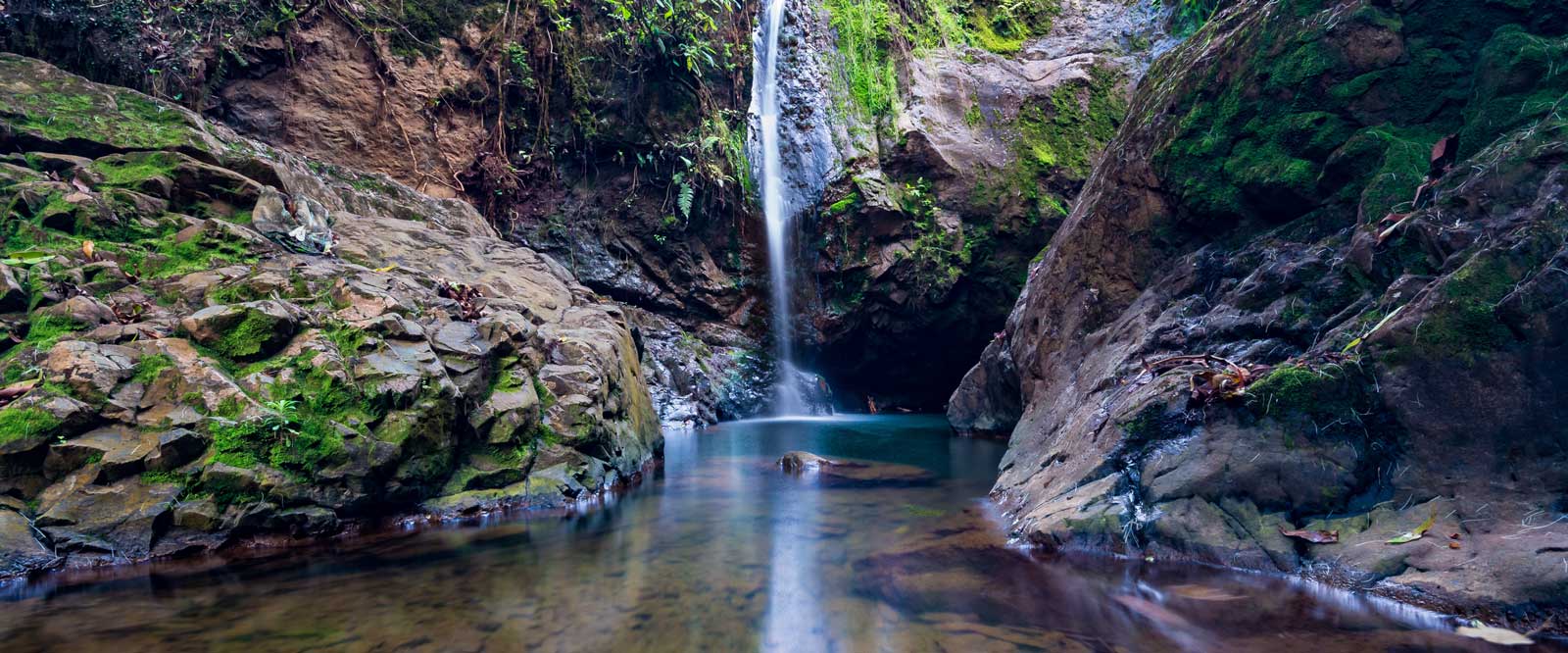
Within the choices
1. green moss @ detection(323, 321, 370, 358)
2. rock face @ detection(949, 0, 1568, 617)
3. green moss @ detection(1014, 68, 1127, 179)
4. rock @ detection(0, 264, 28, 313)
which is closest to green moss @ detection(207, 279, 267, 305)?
green moss @ detection(323, 321, 370, 358)

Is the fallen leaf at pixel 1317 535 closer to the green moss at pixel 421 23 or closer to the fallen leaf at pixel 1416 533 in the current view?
the fallen leaf at pixel 1416 533

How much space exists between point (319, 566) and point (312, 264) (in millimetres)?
2673

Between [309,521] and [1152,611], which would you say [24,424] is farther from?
[1152,611]

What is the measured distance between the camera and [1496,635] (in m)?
2.16

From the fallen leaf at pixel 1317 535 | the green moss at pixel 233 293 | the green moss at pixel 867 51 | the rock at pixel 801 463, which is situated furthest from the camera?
the green moss at pixel 867 51

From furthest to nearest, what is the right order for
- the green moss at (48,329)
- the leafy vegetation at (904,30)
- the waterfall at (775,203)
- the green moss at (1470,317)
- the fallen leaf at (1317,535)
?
the leafy vegetation at (904,30) < the waterfall at (775,203) < the green moss at (48,329) < the fallen leaf at (1317,535) < the green moss at (1470,317)

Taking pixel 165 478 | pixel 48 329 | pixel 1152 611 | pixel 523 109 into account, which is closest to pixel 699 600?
pixel 1152 611

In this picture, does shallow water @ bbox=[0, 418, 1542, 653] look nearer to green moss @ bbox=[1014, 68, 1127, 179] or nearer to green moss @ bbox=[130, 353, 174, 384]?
Answer: green moss @ bbox=[130, 353, 174, 384]

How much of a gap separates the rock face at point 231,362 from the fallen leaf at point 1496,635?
15.4 ft

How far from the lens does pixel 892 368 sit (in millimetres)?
16953

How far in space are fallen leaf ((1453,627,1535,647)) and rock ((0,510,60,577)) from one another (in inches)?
221

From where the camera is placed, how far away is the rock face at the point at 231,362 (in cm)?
329

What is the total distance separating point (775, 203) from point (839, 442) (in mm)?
6775

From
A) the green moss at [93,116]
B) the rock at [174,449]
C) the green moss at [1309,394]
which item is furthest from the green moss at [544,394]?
the green moss at [1309,394]
